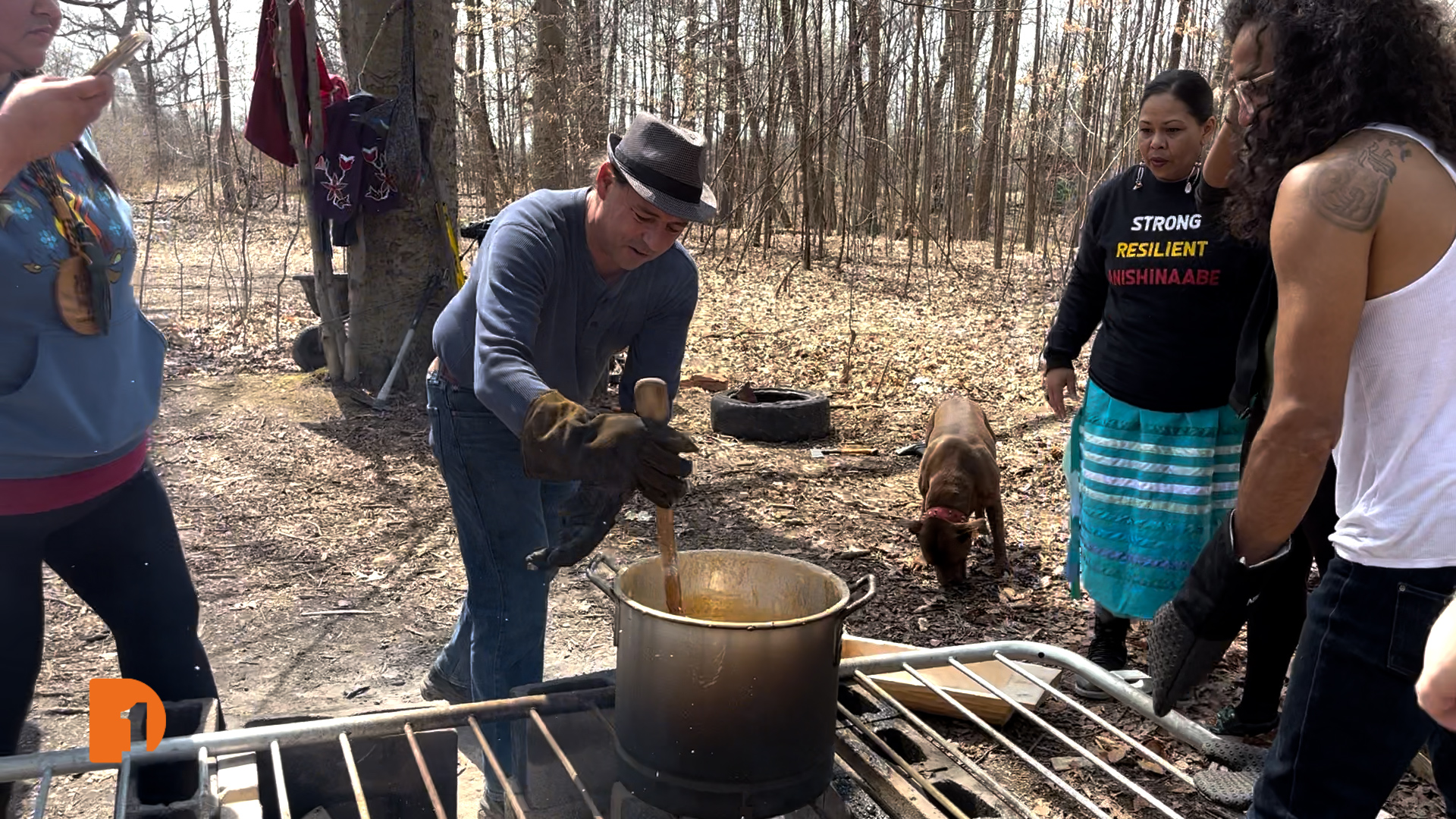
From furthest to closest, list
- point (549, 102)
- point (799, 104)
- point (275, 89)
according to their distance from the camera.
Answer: point (799, 104) → point (549, 102) → point (275, 89)

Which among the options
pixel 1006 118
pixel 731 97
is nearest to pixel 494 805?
pixel 731 97

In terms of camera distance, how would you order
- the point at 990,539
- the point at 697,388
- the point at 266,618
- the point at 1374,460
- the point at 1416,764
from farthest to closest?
1. the point at 697,388
2. the point at 990,539
3. the point at 266,618
4. the point at 1416,764
5. the point at 1374,460

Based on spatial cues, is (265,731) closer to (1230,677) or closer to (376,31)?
(1230,677)

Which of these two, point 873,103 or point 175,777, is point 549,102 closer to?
point 873,103

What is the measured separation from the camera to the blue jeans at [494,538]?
9.37ft

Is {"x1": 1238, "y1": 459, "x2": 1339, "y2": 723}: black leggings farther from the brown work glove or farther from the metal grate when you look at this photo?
the brown work glove

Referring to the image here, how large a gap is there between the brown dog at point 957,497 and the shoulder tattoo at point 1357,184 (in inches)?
134

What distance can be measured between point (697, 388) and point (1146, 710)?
6.34m

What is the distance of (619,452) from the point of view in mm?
1932

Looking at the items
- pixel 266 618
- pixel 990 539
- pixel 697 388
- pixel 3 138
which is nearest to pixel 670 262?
pixel 3 138

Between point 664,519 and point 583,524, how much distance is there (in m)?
0.49

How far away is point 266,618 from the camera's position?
176 inches

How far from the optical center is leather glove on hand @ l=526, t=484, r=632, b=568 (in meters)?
2.31

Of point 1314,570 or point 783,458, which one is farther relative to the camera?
point 783,458
